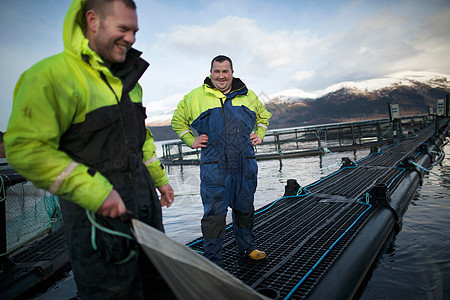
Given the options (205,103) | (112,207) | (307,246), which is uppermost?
(205,103)

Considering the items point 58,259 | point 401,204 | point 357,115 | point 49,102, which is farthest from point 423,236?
point 357,115

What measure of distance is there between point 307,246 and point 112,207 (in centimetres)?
235

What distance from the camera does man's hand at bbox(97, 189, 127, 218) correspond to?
1129 millimetres

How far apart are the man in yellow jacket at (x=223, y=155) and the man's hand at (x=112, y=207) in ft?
4.41

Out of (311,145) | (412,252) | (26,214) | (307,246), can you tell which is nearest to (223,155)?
(307,246)

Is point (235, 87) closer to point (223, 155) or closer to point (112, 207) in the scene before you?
point (223, 155)

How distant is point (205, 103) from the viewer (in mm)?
2656

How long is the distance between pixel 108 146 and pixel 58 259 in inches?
119

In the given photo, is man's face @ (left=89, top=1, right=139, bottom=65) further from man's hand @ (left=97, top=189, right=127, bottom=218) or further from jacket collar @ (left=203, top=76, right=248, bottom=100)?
jacket collar @ (left=203, top=76, right=248, bottom=100)

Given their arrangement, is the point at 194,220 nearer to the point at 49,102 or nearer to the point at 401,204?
the point at 401,204

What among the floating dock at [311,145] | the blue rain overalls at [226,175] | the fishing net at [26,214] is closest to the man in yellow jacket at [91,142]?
the blue rain overalls at [226,175]

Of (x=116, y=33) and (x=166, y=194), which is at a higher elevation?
(x=116, y=33)

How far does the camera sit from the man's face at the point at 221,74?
2.64m

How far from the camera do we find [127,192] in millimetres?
1357
